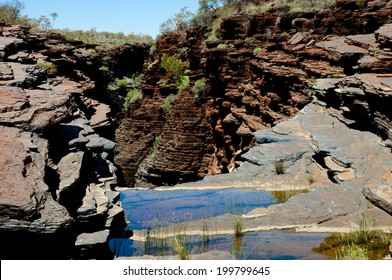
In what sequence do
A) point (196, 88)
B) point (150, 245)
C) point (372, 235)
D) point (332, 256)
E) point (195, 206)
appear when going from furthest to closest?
point (196, 88) → point (195, 206) → point (150, 245) → point (372, 235) → point (332, 256)

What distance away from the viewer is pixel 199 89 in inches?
997

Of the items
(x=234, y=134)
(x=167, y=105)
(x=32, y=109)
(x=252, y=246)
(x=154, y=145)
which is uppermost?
(x=167, y=105)

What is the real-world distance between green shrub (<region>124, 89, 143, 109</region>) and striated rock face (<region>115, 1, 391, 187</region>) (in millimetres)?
2941

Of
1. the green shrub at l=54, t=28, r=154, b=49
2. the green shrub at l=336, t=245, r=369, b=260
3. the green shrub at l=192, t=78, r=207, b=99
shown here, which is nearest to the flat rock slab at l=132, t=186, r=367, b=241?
the green shrub at l=336, t=245, r=369, b=260

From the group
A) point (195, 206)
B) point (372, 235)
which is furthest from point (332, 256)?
point (195, 206)

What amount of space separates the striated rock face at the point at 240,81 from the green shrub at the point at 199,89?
34 cm

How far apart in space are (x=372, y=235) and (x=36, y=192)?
4719 millimetres

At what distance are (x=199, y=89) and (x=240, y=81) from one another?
418 centimetres

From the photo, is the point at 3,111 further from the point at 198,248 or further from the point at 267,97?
the point at 267,97

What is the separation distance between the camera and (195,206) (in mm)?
8312

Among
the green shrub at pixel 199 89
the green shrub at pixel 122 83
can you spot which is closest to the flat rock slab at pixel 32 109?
the green shrub at pixel 199 89

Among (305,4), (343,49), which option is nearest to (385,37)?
(343,49)

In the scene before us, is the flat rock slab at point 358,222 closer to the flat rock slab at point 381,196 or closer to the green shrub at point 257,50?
the flat rock slab at point 381,196

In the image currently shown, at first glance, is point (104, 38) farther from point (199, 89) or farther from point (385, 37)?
point (385, 37)
